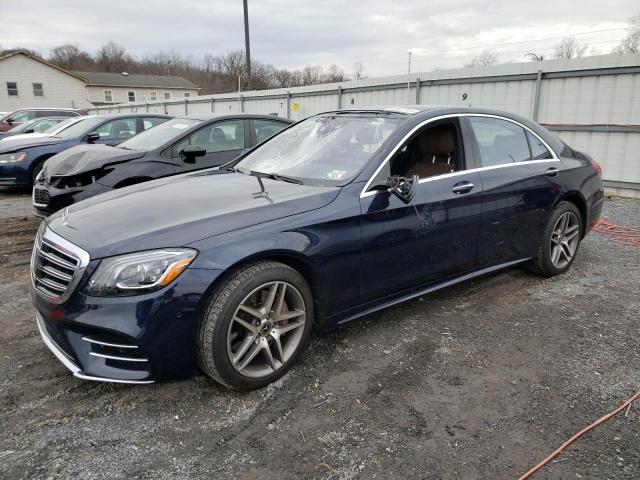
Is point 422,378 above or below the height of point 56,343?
below

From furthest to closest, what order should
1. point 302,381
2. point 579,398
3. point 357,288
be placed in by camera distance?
point 357,288 < point 302,381 < point 579,398

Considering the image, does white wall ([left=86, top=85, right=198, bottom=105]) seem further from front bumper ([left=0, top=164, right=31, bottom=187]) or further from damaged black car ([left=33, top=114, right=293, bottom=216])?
damaged black car ([left=33, top=114, right=293, bottom=216])

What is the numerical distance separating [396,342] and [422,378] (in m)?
0.48

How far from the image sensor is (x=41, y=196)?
223 inches

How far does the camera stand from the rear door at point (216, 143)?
19.7 ft

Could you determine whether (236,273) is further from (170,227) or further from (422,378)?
(422,378)

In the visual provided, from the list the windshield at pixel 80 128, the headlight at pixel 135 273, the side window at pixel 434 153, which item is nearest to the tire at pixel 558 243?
the side window at pixel 434 153

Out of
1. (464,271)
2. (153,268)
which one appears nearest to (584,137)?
(464,271)

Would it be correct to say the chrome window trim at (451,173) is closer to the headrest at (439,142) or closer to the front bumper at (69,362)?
the headrest at (439,142)

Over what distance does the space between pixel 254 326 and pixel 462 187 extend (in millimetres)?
1916

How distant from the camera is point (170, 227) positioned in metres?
2.52

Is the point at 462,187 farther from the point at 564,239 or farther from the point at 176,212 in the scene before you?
the point at 176,212

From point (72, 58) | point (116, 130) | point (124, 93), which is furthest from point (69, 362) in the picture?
point (72, 58)

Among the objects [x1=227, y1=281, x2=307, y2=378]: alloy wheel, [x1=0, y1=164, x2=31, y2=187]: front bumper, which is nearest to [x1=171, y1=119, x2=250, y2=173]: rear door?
[x1=227, y1=281, x2=307, y2=378]: alloy wheel
